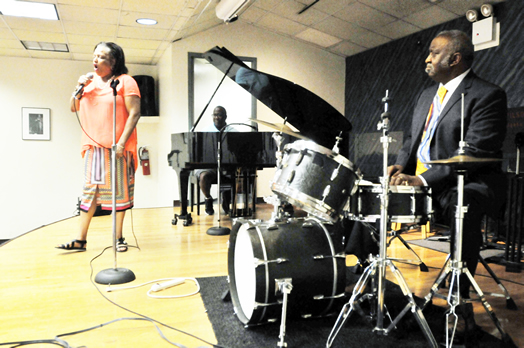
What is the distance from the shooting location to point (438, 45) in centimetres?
235

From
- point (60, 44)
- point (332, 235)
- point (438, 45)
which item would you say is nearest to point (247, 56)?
point (60, 44)

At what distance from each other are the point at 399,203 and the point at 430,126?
77cm

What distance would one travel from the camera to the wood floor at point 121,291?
192 cm

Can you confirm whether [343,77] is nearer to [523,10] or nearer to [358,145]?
[358,145]

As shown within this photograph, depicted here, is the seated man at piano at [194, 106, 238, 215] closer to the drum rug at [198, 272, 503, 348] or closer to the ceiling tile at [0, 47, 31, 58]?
the drum rug at [198, 272, 503, 348]

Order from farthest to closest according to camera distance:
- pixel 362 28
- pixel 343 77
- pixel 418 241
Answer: pixel 343 77 → pixel 362 28 → pixel 418 241

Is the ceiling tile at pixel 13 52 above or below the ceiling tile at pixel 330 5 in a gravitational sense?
below

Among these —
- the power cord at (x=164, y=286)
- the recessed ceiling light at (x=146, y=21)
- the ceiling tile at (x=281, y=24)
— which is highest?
the ceiling tile at (x=281, y=24)

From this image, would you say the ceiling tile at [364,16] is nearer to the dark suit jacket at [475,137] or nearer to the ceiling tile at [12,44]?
the dark suit jacket at [475,137]

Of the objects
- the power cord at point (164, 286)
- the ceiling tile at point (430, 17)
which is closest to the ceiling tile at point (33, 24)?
the power cord at point (164, 286)

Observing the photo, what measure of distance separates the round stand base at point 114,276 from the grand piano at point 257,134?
5.46 feet

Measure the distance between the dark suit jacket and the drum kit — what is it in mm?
292

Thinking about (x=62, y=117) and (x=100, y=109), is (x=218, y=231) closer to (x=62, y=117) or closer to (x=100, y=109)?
(x=100, y=109)

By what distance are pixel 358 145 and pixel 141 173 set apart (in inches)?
162
